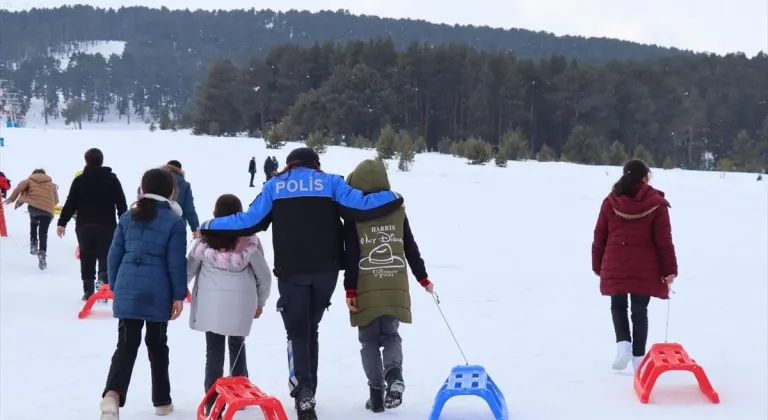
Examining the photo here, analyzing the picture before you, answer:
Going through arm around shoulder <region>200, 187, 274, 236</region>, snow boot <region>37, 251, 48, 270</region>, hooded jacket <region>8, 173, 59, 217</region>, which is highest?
arm around shoulder <region>200, 187, 274, 236</region>

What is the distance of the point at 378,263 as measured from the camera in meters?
5.34

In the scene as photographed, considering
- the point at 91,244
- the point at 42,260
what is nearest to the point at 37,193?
the point at 42,260

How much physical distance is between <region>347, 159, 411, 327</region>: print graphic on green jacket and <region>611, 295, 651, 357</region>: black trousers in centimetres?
198

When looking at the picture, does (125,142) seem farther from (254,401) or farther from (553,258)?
(254,401)

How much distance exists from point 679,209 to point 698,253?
830 cm

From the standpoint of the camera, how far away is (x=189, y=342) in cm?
788

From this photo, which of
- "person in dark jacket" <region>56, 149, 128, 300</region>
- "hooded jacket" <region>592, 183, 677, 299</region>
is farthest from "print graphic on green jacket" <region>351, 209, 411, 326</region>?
"person in dark jacket" <region>56, 149, 128, 300</region>

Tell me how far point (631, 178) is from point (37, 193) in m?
8.78

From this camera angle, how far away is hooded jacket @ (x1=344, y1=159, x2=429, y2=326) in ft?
17.5

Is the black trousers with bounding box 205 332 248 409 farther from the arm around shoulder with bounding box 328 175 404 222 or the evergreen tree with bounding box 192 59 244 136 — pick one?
the evergreen tree with bounding box 192 59 244 136

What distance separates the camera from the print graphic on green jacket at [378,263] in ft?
17.5

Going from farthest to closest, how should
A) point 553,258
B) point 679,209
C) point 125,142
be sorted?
point 125,142 → point 679,209 → point 553,258

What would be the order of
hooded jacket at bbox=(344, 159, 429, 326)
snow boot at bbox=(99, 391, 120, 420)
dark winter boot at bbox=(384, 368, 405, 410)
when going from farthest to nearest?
dark winter boot at bbox=(384, 368, 405, 410)
hooded jacket at bbox=(344, 159, 429, 326)
snow boot at bbox=(99, 391, 120, 420)

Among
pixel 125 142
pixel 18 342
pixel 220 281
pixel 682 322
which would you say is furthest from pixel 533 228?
pixel 125 142
